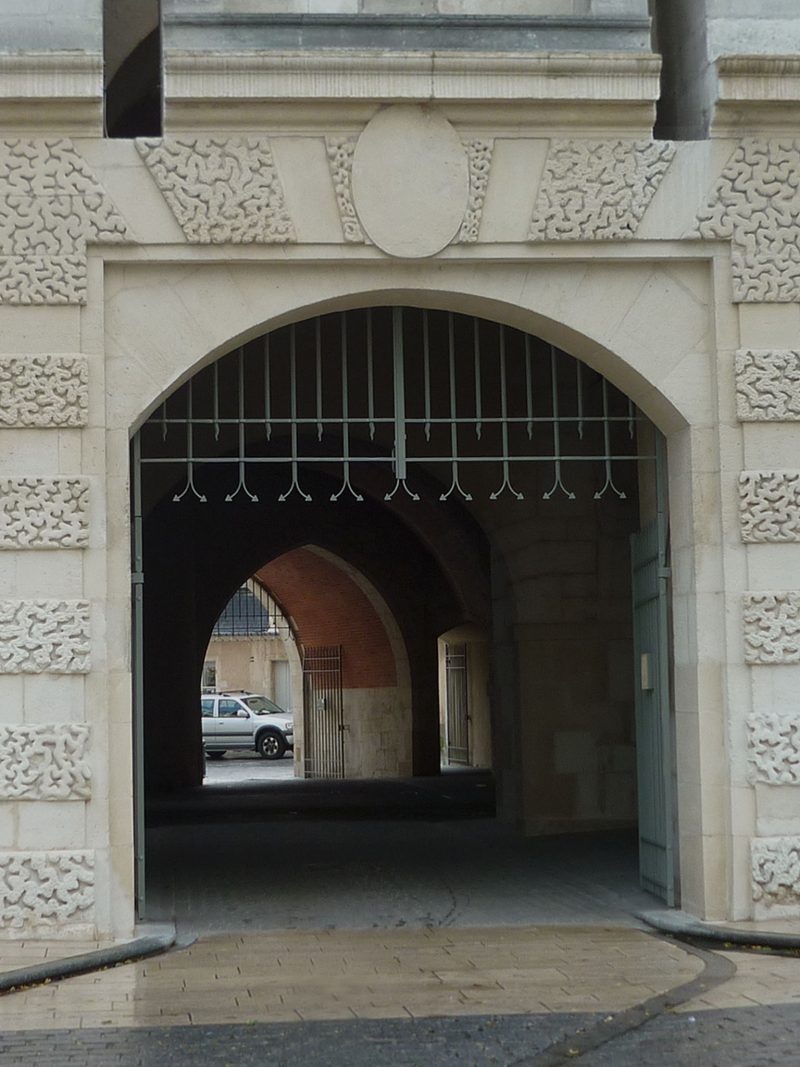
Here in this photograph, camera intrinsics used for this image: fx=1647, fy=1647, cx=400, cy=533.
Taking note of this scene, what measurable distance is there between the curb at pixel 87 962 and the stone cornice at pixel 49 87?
4.15m

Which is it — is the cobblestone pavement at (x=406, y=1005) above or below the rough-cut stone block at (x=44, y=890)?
below

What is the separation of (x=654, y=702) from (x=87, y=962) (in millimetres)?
3634

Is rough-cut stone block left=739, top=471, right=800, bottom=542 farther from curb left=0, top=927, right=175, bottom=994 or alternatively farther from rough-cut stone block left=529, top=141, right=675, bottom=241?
curb left=0, top=927, right=175, bottom=994

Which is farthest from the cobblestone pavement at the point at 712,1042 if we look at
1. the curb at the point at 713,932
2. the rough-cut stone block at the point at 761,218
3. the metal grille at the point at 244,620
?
the metal grille at the point at 244,620

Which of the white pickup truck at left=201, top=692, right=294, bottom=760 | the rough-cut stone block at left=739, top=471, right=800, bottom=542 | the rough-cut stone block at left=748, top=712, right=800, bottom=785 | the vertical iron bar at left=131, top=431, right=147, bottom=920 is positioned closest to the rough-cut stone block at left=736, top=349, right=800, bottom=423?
the rough-cut stone block at left=739, top=471, right=800, bottom=542

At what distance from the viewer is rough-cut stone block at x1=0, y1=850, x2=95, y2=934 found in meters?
8.05

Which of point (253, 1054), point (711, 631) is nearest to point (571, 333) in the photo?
point (711, 631)

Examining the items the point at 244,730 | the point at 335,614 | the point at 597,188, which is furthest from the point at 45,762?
the point at 244,730

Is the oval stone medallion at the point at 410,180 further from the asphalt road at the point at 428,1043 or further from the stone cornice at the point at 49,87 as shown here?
the asphalt road at the point at 428,1043

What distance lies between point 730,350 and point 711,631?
1498 millimetres

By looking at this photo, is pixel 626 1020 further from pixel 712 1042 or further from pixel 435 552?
pixel 435 552

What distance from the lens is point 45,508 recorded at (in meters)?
8.30

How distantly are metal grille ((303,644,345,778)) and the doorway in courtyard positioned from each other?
82 mm

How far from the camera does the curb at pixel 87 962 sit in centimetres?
725
